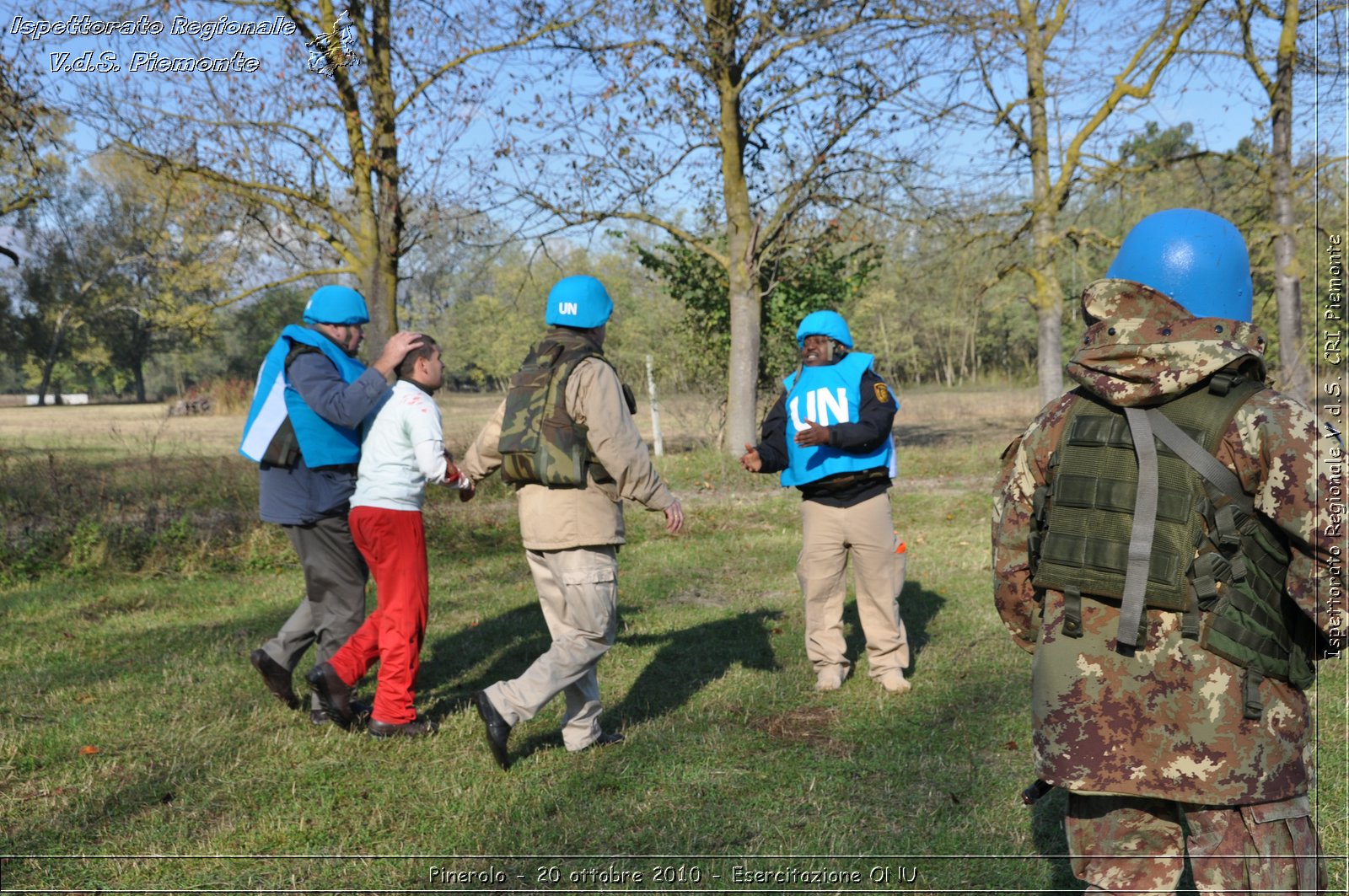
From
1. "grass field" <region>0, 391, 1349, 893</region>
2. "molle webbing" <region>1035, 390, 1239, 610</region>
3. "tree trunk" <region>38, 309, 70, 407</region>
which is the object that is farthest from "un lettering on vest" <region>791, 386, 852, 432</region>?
"tree trunk" <region>38, 309, 70, 407</region>

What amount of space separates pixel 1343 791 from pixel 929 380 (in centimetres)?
7070

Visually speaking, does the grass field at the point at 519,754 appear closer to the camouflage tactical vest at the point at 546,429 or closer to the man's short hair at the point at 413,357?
the camouflage tactical vest at the point at 546,429

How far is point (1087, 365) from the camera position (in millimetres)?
2516

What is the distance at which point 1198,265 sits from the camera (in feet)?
8.00

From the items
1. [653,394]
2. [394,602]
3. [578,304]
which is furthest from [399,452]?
[653,394]

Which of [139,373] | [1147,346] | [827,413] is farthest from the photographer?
[139,373]

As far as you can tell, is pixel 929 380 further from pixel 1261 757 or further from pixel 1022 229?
pixel 1261 757

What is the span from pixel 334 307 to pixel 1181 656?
4.21 m

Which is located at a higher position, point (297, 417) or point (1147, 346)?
point (1147, 346)

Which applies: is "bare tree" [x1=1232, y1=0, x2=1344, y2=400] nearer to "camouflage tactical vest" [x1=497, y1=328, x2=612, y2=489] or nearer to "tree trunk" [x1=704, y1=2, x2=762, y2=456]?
"tree trunk" [x1=704, y1=2, x2=762, y2=456]

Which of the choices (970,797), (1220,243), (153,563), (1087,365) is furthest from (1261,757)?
(153,563)

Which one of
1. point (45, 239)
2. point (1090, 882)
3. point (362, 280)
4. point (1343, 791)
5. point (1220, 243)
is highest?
point (45, 239)

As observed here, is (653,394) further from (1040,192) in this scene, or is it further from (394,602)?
(394,602)

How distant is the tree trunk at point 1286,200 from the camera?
14.7 m
